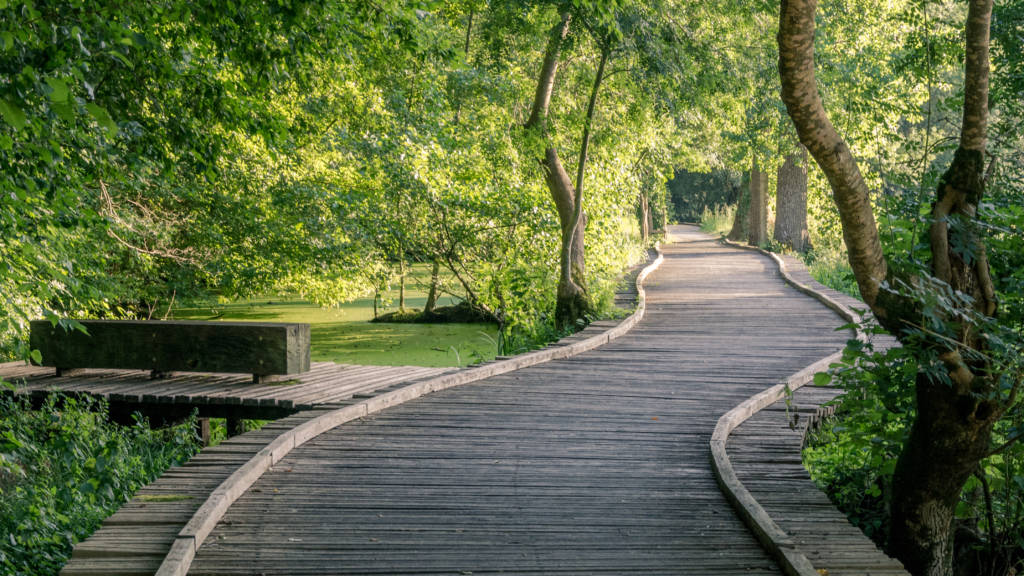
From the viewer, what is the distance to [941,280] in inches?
152

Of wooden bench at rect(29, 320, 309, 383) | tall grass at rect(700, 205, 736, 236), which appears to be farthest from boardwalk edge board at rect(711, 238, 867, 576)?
tall grass at rect(700, 205, 736, 236)

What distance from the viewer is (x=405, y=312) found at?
20.3 meters

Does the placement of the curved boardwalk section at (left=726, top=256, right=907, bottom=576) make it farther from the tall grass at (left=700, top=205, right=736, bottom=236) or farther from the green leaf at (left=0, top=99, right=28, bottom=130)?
the tall grass at (left=700, top=205, right=736, bottom=236)

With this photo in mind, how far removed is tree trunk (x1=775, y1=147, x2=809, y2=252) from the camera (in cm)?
2519

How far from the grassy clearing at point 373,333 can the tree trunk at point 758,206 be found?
34.3ft

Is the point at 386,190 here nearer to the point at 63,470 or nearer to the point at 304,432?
the point at 63,470

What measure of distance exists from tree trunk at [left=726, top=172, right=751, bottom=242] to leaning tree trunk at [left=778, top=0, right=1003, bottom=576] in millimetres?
29299

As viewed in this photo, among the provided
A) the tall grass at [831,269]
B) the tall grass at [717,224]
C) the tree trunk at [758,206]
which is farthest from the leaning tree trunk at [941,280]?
the tall grass at [717,224]

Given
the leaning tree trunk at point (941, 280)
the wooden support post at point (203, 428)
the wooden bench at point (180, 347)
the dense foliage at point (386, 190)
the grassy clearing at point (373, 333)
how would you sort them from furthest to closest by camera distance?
the grassy clearing at point (373, 333), the dense foliage at point (386, 190), the wooden support post at point (203, 428), the wooden bench at point (180, 347), the leaning tree trunk at point (941, 280)

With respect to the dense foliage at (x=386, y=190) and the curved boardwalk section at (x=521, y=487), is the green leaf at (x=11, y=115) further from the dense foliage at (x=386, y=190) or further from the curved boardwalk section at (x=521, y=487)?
the dense foliage at (x=386, y=190)

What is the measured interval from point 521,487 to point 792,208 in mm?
22373

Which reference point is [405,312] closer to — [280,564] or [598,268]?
[598,268]

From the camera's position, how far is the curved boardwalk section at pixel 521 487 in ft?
12.4

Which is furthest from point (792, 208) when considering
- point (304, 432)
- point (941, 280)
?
point (941, 280)
